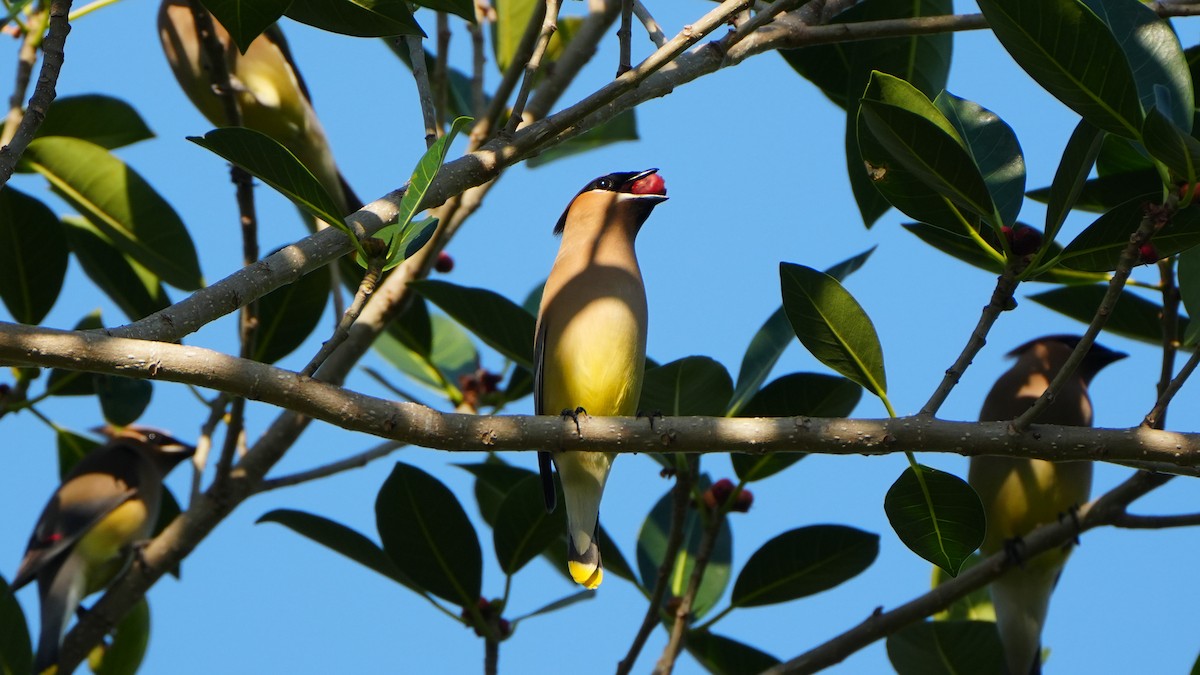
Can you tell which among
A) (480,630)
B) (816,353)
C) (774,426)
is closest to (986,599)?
(480,630)

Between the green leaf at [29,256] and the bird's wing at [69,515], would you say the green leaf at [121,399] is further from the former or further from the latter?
the bird's wing at [69,515]

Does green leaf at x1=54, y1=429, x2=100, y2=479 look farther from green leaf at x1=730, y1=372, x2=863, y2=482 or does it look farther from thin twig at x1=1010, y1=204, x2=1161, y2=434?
thin twig at x1=1010, y1=204, x2=1161, y2=434

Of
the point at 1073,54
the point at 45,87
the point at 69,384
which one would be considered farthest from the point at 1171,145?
the point at 69,384

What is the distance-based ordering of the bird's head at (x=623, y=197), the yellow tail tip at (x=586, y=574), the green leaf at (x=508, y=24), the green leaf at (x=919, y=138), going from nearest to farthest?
1. the green leaf at (x=919, y=138)
2. the yellow tail tip at (x=586, y=574)
3. the bird's head at (x=623, y=197)
4. the green leaf at (x=508, y=24)

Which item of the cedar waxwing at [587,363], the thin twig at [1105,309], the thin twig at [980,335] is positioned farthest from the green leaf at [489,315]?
the thin twig at [1105,309]

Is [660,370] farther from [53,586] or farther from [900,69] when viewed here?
[53,586]

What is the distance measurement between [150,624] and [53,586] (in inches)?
37.4

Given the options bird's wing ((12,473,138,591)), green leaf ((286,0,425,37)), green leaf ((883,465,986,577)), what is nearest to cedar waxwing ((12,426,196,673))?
bird's wing ((12,473,138,591))

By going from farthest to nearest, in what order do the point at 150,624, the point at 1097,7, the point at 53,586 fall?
the point at 53,586 → the point at 150,624 → the point at 1097,7

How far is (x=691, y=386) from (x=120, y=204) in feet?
5.69

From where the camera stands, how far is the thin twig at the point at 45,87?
203 cm

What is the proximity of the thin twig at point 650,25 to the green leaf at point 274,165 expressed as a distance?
0.81 m

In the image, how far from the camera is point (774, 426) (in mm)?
2080

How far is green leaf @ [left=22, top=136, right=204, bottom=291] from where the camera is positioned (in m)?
3.57
